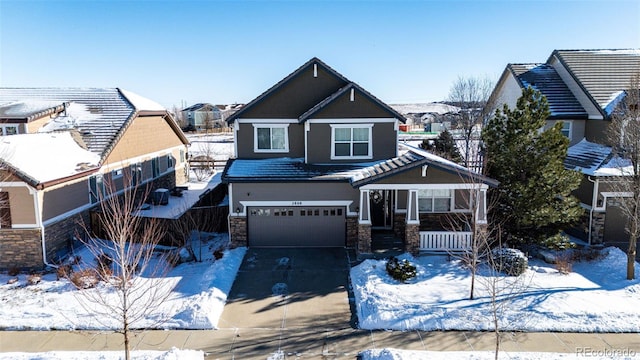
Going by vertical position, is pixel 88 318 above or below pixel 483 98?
below

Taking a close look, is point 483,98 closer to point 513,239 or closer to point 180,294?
point 513,239

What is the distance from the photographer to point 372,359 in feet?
32.9

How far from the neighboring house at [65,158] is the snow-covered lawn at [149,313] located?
156 centimetres

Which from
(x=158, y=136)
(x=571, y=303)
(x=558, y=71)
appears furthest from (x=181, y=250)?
(x=558, y=71)

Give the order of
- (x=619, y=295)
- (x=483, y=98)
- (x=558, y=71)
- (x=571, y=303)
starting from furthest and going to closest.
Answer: (x=483, y=98) < (x=558, y=71) < (x=619, y=295) < (x=571, y=303)

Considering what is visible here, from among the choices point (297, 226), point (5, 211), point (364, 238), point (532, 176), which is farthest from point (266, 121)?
point (532, 176)

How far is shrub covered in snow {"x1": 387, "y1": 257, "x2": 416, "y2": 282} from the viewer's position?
14.4 meters

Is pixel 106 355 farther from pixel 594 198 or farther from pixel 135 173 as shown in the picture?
Result: pixel 594 198

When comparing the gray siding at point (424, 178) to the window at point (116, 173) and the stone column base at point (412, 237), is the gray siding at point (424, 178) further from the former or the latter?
the window at point (116, 173)

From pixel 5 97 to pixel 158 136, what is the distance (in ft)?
28.3

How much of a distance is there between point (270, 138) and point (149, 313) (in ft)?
35.5

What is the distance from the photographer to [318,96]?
19938mm

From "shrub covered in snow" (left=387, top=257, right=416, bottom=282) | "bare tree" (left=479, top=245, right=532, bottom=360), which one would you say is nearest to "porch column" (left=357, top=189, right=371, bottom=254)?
"shrub covered in snow" (left=387, top=257, right=416, bottom=282)

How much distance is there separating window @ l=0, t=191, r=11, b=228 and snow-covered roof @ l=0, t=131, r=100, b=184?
3.96 ft
